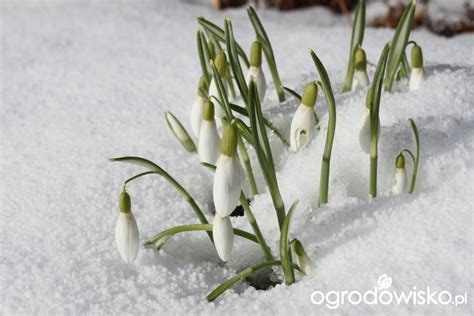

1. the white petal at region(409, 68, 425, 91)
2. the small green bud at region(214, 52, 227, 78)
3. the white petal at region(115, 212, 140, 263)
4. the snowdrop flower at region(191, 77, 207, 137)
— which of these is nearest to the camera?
the white petal at region(115, 212, 140, 263)

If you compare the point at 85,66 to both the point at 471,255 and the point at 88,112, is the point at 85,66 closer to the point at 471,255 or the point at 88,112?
the point at 88,112

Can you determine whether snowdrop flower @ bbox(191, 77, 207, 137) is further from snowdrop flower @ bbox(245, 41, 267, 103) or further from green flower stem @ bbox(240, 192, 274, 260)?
green flower stem @ bbox(240, 192, 274, 260)

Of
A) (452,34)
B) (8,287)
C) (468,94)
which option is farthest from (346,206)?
(452,34)

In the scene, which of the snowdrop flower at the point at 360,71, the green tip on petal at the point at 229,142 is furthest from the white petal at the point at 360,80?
the green tip on petal at the point at 229,142

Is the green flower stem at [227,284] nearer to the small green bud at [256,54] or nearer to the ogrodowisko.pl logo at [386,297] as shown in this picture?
the ogrodowisko.pl logo at [386,297]

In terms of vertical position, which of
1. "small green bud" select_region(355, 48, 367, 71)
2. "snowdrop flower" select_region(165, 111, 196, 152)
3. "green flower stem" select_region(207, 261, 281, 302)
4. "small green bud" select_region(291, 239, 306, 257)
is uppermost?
"small green bud" select_region(355, 48, 367, 71)

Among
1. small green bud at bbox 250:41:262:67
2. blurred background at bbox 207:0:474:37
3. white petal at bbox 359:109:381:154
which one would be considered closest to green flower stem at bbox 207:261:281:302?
white petal at bbox 359:109:381:154
